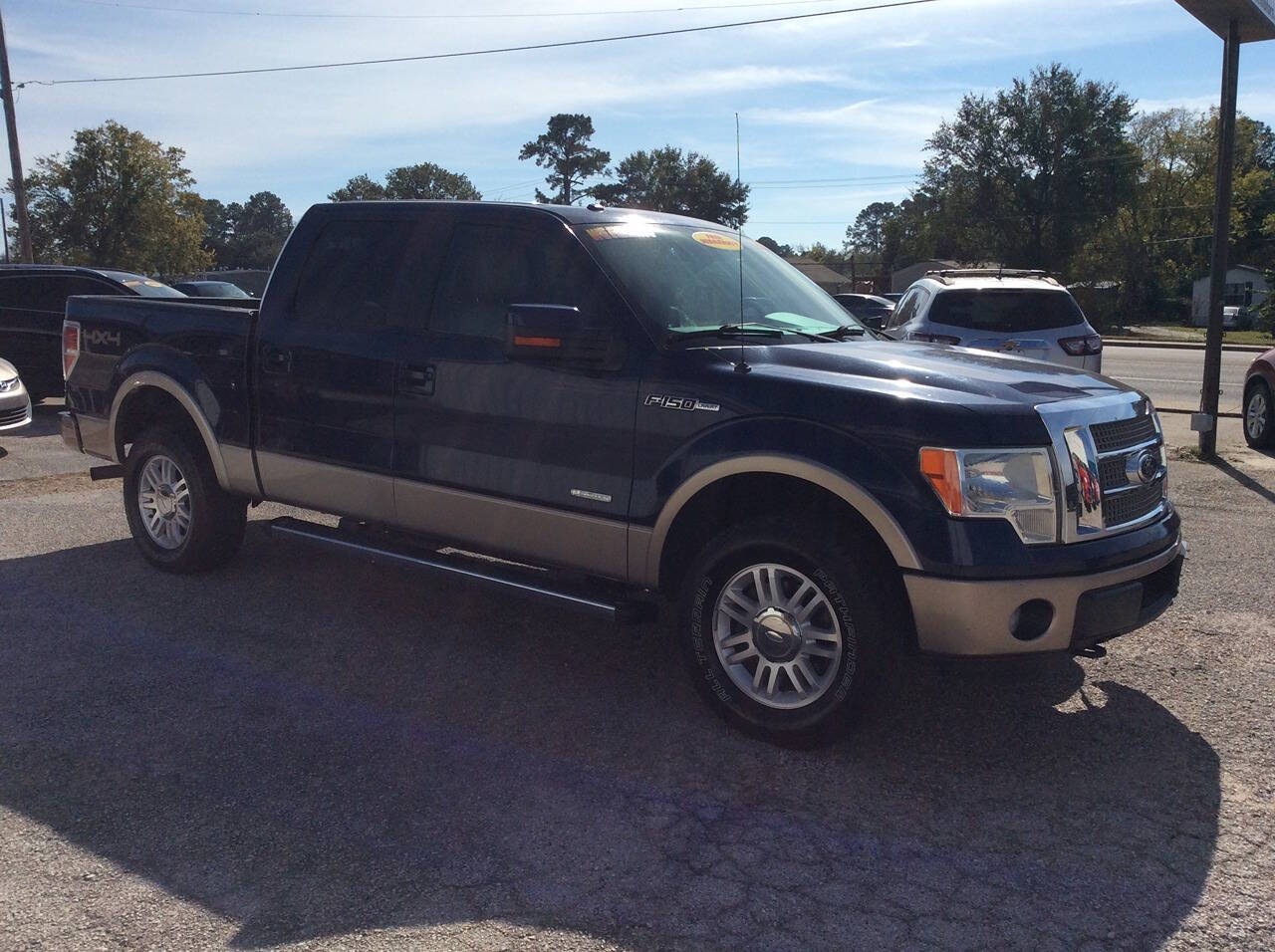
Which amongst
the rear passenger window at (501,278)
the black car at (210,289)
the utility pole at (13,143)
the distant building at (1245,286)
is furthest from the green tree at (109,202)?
the distant building at (1245,286)

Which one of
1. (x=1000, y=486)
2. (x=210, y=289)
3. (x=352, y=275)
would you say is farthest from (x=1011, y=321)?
(x=210, y=289)

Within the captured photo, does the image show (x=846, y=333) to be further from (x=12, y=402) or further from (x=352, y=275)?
(x=12, y=402)

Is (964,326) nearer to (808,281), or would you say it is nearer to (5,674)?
(808,281)

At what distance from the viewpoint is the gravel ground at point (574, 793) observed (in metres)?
3.22

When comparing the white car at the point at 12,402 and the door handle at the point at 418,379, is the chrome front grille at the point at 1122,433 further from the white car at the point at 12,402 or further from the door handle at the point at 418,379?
the white car at the point at 12,402

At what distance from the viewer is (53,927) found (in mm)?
3166

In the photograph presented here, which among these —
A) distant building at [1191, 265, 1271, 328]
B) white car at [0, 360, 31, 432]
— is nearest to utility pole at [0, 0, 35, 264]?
white car at [0, 360, 31, 432]

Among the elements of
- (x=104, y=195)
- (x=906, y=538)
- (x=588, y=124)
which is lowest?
(x=906, y=538)

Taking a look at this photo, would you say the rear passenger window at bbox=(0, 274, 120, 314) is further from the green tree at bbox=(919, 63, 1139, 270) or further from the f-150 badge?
the green tree at bbox=(919, 63, 1139, 270)

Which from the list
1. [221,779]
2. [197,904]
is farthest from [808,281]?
[197,904]

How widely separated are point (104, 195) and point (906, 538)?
47.9 m

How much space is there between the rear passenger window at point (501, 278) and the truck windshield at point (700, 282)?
0.14 m

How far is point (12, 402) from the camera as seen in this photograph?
11.2m

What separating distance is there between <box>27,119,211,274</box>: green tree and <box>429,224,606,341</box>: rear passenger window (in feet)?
145
